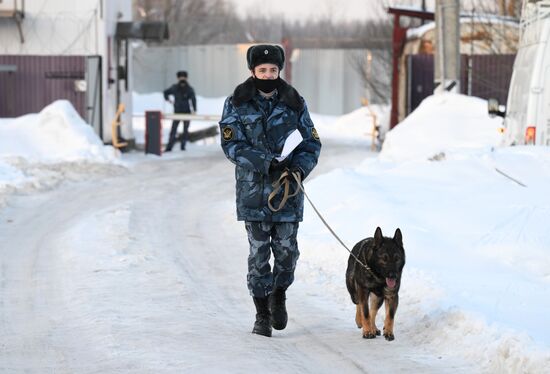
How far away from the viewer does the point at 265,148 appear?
22.9ft

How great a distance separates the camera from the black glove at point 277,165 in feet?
22.6

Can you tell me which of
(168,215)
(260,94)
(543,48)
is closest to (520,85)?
(543,48)

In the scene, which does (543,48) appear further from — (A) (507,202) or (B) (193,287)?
(B) (193,287)

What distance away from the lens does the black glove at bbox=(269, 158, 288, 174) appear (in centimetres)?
688

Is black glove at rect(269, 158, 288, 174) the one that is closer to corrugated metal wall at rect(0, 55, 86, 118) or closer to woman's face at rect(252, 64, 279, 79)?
woman's face at rect(252, 64, 279, 79)

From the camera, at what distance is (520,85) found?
1402cm

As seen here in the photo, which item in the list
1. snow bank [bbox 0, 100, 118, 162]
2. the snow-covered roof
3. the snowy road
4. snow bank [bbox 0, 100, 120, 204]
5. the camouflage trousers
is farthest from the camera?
the snow-covered roof

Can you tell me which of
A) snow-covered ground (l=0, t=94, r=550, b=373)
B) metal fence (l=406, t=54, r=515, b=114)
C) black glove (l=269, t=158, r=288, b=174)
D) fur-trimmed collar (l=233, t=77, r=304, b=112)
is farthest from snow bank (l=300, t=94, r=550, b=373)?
metal fence (l=406, t=54, r=515, b=114)

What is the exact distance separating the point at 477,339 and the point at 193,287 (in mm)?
3110

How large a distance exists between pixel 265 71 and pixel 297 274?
3110 mm

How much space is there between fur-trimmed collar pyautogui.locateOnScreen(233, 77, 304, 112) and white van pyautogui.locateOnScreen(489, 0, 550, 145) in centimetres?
657

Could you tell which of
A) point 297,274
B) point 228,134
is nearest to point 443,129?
point 297,274

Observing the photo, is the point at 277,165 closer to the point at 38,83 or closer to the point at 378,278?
the point at 378,278

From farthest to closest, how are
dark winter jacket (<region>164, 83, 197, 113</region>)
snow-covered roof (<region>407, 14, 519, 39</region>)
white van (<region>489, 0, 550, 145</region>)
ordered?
snow-covered roof (<region>407, 14, 519, 39</region>), dark winter jacket (<region>164, 83, 197, 113</region>), white van (<region>489, 0, 550, 145</region>)
